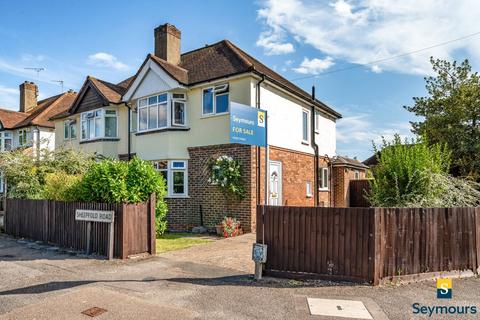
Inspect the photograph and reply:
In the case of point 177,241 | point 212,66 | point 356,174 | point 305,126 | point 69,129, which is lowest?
point 177,241

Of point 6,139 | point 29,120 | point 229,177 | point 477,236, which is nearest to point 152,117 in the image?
point 229,177

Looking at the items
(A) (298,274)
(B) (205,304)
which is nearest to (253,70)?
(A) (298,274)

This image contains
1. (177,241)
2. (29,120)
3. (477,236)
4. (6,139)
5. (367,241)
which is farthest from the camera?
(6,139)

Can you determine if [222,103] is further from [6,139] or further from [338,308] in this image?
[6,139]

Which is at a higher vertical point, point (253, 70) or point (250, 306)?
point (253, 70)

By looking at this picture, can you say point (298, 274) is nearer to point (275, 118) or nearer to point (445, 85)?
point (275, 118)

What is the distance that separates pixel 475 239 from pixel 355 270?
3.09m

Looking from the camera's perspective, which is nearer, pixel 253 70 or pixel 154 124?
pixel 253 70

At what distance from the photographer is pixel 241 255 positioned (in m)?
9.34

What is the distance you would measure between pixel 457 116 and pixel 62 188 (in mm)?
19042

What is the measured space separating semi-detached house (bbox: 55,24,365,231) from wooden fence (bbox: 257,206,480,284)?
19.4 feet

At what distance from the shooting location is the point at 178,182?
15016 millimetres

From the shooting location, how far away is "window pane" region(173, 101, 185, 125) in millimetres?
15062

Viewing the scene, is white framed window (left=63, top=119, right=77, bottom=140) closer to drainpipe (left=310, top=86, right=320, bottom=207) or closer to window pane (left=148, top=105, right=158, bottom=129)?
window pane (left=148, top=105, right=158, bottom=129)
